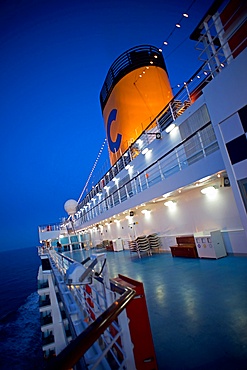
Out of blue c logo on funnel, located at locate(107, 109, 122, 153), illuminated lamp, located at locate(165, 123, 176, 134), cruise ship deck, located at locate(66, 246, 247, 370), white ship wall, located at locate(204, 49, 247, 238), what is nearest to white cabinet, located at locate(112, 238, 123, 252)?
blue c logo on funnel, located at locate(107, 109, 122, 153)

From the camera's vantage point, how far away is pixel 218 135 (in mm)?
4133

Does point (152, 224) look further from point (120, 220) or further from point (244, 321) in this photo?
point (244, 321)

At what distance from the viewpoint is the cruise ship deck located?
1981 mm

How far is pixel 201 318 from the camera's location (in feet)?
8.89

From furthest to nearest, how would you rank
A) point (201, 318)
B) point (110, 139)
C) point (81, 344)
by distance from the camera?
point (110, 139) < point (201, 318) < point (81, 344)

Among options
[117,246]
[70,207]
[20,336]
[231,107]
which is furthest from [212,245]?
[70,207]

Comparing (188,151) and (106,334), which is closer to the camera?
(106,334)

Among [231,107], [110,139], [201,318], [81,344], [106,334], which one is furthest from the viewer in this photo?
[110,139]

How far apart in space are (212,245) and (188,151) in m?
3.02

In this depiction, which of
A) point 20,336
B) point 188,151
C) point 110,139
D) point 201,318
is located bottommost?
point 20,336

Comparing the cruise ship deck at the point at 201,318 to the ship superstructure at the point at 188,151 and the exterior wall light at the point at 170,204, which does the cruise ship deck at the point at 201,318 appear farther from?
the exterior wall light at the point at 170,204

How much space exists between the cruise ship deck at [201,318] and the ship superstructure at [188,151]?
3.66ft

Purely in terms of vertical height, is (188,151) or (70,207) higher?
(70,207)

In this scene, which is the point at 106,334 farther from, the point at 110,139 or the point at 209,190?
the point at 110,139
